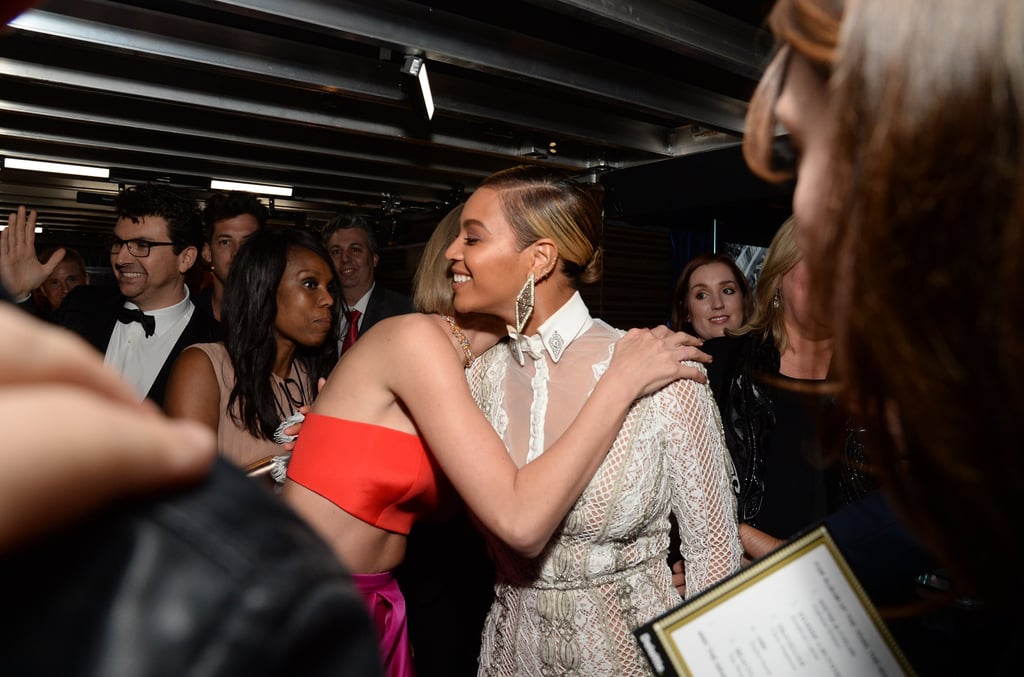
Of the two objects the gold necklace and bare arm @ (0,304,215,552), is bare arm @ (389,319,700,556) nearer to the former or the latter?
the gold necklace

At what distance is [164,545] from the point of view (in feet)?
1.03

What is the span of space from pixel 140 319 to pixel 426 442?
224 centimetres

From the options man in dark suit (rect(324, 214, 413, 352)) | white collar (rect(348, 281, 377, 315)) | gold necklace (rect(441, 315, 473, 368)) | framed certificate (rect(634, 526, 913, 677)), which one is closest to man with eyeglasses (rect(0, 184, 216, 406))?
man in dark suit (rect(324, 214, 413, 352))

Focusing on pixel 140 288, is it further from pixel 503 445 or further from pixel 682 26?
pixel 682 26

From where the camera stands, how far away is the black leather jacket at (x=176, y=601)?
11.6 inches

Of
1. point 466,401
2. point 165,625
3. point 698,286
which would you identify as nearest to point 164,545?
point 165,625

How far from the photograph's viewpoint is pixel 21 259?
3.53 m

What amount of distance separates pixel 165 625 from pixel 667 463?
150cm

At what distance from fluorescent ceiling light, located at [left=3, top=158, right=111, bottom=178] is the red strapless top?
6732mm

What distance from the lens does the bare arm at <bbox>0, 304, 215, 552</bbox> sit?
269 mm

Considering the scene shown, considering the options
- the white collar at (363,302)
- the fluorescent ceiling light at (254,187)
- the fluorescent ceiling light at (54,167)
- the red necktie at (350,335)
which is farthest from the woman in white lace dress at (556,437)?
the fluorescent ceiling light at (54,167)

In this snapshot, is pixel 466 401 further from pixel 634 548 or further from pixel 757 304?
pixel 757 304

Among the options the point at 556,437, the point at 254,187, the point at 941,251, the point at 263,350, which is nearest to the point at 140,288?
the point at 263,350

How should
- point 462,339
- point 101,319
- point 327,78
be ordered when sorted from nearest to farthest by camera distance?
point 462,339 → point 101,319 → point 327,78
